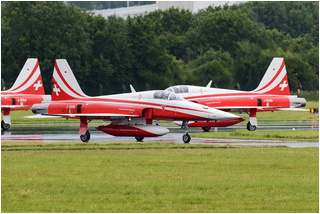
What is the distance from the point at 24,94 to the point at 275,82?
13.8 metres

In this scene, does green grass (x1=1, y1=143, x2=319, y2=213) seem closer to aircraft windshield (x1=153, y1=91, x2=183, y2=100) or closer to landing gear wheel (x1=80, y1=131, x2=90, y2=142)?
aircraft windshield (x1=153, y1=91, x2=183, y2=100)

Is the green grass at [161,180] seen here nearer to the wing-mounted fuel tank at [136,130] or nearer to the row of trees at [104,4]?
the wing-mounted fuel tank at [136,130]

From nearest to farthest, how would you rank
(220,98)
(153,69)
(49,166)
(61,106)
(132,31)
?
(49,166) < (61,106) < (220,98) < (153,69) < (132,31)

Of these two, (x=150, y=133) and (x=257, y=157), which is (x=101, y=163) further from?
(x=150, y=133)

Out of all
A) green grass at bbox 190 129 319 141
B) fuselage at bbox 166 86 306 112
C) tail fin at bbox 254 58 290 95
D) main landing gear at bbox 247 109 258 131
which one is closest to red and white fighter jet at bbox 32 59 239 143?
green grass at bbox 190 129 319 141

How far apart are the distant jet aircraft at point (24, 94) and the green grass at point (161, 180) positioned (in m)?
Answer: 15.2

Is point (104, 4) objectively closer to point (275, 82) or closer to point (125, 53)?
point (125, 53)

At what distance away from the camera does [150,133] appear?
1093 inches

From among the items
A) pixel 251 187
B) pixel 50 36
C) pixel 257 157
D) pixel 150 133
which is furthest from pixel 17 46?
pixel 251 187

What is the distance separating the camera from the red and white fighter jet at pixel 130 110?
2786 centimetres

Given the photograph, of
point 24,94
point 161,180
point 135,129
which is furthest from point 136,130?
point 24,94

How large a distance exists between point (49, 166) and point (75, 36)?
167ft

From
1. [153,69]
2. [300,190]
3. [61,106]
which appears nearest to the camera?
[300,190]

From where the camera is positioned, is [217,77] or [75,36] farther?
[75,36]
